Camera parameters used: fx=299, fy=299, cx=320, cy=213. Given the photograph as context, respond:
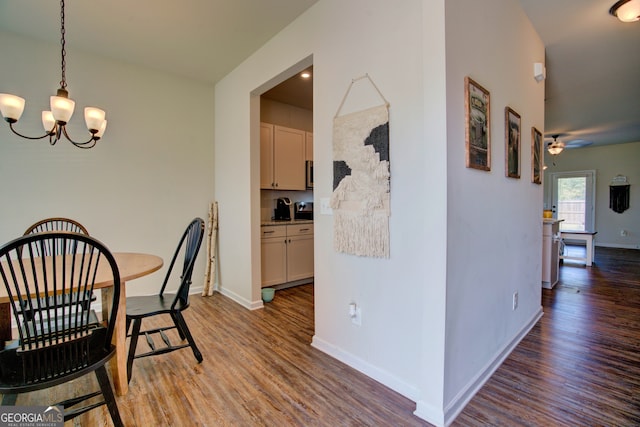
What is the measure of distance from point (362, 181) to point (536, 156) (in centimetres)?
205

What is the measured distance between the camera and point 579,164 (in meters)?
8.14

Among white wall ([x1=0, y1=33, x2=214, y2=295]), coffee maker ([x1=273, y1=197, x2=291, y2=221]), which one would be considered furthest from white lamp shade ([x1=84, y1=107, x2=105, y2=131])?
coffee maker ([x1=273, y1=197, x2=291, y2=221])

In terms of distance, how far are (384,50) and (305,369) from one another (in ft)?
7.23

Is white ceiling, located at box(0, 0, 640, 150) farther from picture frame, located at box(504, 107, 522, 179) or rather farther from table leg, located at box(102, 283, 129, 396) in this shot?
table leg, located at box(102, 283, 129, 396)

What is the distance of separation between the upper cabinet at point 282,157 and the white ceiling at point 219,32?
0.95 metres

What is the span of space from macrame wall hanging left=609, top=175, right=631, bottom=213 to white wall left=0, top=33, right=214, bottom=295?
9587mm

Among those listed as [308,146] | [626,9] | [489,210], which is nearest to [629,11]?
[626,9]

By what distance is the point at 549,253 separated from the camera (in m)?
3.91

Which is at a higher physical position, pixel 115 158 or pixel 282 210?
pixel 115 158

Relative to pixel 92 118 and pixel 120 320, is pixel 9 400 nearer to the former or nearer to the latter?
pixel 120 320

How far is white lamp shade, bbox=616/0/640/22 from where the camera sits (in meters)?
2.20

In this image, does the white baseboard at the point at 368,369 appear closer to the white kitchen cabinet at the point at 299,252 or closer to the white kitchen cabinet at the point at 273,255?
the white kitchen cabinet at the point at 273,255

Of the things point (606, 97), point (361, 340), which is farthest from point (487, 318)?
point (606, 97)

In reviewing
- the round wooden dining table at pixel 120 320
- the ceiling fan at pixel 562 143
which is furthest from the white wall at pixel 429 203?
the ceiling fan at pixel 562 143
